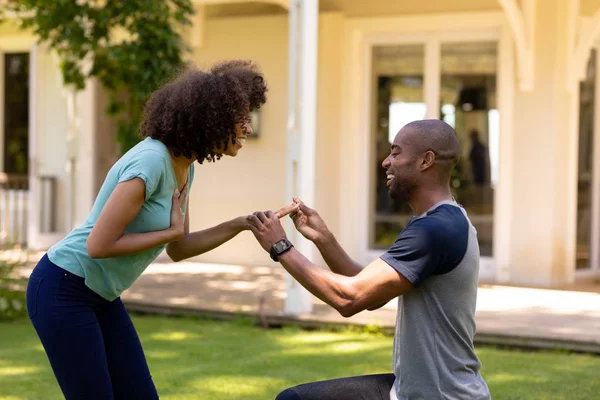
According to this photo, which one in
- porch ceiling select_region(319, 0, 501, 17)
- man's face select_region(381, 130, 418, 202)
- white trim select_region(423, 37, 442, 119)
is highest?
porch ceiling select_region(319, 0, 501, 17)

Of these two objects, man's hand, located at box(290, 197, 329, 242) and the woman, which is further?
man's hand, located at box(290, 197, 329, 242)

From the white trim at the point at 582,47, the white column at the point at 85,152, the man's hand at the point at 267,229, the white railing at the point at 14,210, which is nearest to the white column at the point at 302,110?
the white trim at the point at 582,47

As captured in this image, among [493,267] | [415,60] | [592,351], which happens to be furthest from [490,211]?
[592,351]

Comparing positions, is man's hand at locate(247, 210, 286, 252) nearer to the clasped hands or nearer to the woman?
the clasped hands

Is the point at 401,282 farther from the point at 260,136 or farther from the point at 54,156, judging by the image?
the point at 54,156

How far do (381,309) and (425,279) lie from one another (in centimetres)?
486

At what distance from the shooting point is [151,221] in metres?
3.11

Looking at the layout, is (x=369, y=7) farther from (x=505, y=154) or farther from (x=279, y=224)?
(x=279, y=224)

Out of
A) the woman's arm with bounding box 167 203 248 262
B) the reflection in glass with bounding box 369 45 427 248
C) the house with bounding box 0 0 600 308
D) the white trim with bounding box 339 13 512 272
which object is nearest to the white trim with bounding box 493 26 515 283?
the house with bounding box 0 0 600 308

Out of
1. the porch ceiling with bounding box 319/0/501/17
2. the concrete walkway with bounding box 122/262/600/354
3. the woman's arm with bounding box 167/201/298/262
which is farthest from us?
the porch ceiling with bounding box 319/0/501/17

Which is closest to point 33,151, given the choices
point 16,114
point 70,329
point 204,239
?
point 16,114

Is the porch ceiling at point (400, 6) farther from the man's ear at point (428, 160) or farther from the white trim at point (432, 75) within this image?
the man's ear at point (428, 160)

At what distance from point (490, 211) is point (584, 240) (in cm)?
111

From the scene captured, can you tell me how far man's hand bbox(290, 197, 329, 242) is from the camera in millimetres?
3332
